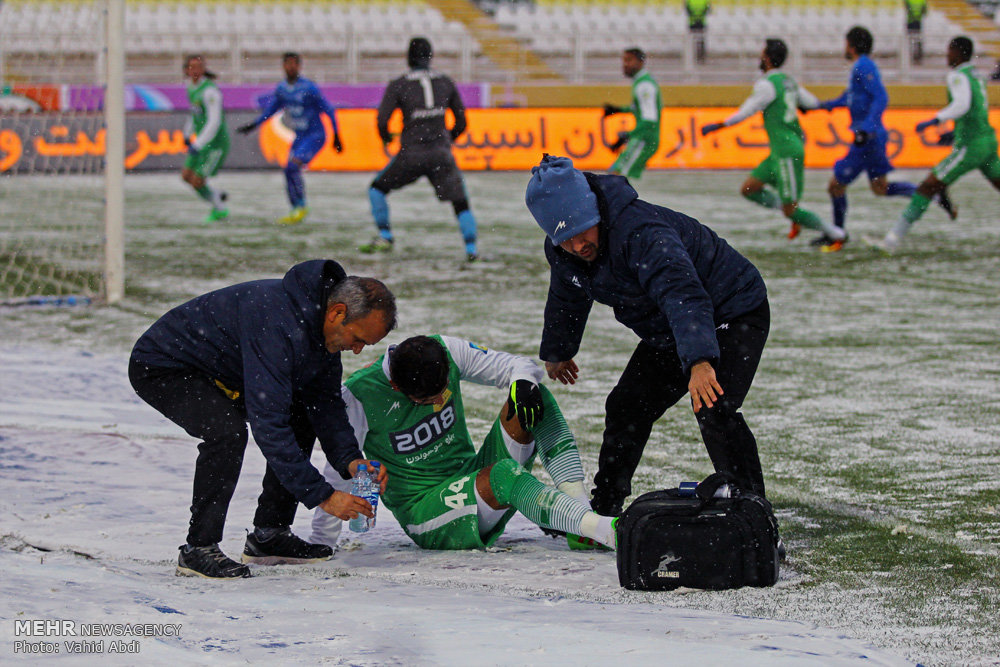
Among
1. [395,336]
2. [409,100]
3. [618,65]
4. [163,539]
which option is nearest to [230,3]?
[618,65]

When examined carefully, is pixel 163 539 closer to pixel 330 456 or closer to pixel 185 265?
pixel 330 456

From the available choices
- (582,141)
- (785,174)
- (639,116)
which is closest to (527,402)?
(785,174)

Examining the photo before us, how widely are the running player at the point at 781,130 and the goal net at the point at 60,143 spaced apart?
533 cm

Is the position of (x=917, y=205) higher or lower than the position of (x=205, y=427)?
lower

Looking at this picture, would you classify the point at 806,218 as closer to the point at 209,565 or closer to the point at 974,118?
the point at 974,118

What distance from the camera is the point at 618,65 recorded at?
2523 cm

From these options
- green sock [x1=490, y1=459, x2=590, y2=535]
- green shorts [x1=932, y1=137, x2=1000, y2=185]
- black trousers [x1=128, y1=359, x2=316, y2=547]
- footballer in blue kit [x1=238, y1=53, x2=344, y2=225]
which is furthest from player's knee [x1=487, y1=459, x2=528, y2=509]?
footballer in blue kit [x1=238, y1=53, x2=344, y2=225]

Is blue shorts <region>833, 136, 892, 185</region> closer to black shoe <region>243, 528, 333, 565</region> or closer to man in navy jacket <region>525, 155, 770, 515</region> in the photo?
man in navy jacket <region>525, 155, 770, 515</region>

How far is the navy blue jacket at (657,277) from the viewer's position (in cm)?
382

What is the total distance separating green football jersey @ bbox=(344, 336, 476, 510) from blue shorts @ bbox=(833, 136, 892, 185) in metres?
8.53

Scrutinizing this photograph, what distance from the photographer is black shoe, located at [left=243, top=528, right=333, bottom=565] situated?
4414mm

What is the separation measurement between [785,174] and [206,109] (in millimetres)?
6685

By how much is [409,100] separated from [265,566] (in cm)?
805

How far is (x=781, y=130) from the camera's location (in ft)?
39.2
